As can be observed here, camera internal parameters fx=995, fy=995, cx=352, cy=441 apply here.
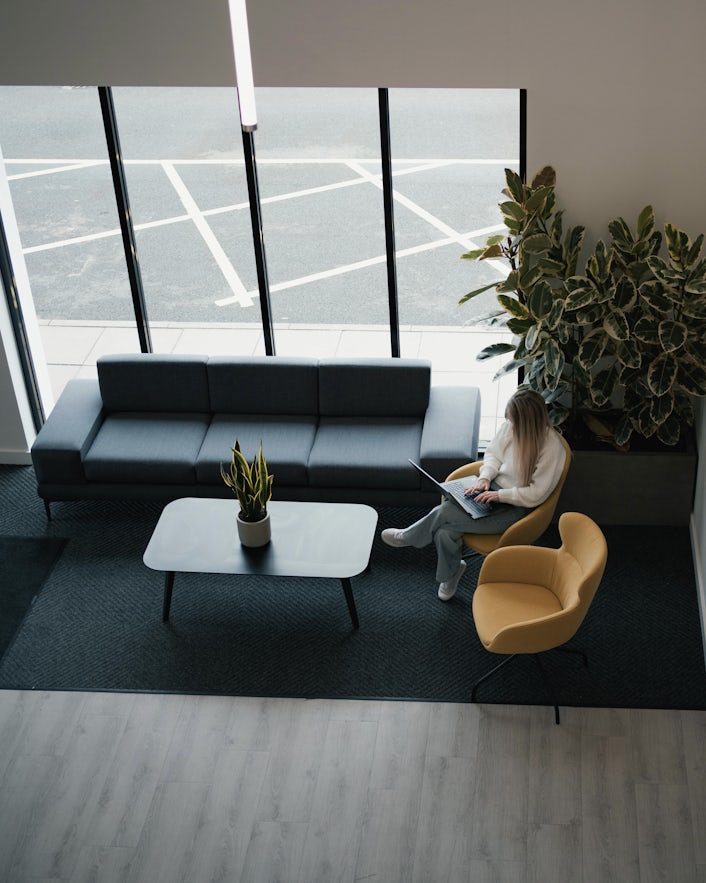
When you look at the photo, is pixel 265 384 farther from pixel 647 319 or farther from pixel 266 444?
pixel 647 319

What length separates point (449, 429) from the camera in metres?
5.97

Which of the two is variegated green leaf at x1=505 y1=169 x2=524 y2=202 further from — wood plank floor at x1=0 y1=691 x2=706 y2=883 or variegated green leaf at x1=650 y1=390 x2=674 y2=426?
wood plank floor at x1=0 y1=691 x2=706 y2=883

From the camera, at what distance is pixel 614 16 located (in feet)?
16.7

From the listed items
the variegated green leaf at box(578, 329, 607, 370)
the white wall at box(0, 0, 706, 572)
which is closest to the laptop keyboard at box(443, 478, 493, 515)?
the variegated green leaf at box(578, 329, 607, 370)

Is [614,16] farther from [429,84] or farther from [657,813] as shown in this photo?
[657,813]

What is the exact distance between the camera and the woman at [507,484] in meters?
5.04

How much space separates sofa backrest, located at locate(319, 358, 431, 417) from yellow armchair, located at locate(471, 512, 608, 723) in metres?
1.60

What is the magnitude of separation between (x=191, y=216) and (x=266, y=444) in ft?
4.87

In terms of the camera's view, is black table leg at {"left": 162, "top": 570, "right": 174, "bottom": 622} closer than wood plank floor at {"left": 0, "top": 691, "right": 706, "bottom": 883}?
No

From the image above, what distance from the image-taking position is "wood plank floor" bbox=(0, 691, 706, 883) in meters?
4.10

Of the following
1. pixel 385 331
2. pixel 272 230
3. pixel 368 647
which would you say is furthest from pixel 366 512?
pixel 272 230

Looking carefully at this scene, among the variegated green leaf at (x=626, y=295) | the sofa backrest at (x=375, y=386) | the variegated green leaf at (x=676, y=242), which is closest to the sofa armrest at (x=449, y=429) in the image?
the sofa backrest at (x=375, y=386)

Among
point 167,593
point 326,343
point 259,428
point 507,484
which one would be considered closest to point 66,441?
point 259,428

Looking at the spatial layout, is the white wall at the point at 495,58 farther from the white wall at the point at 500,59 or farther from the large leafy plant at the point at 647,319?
the large leafy plant at the point at 647,319
